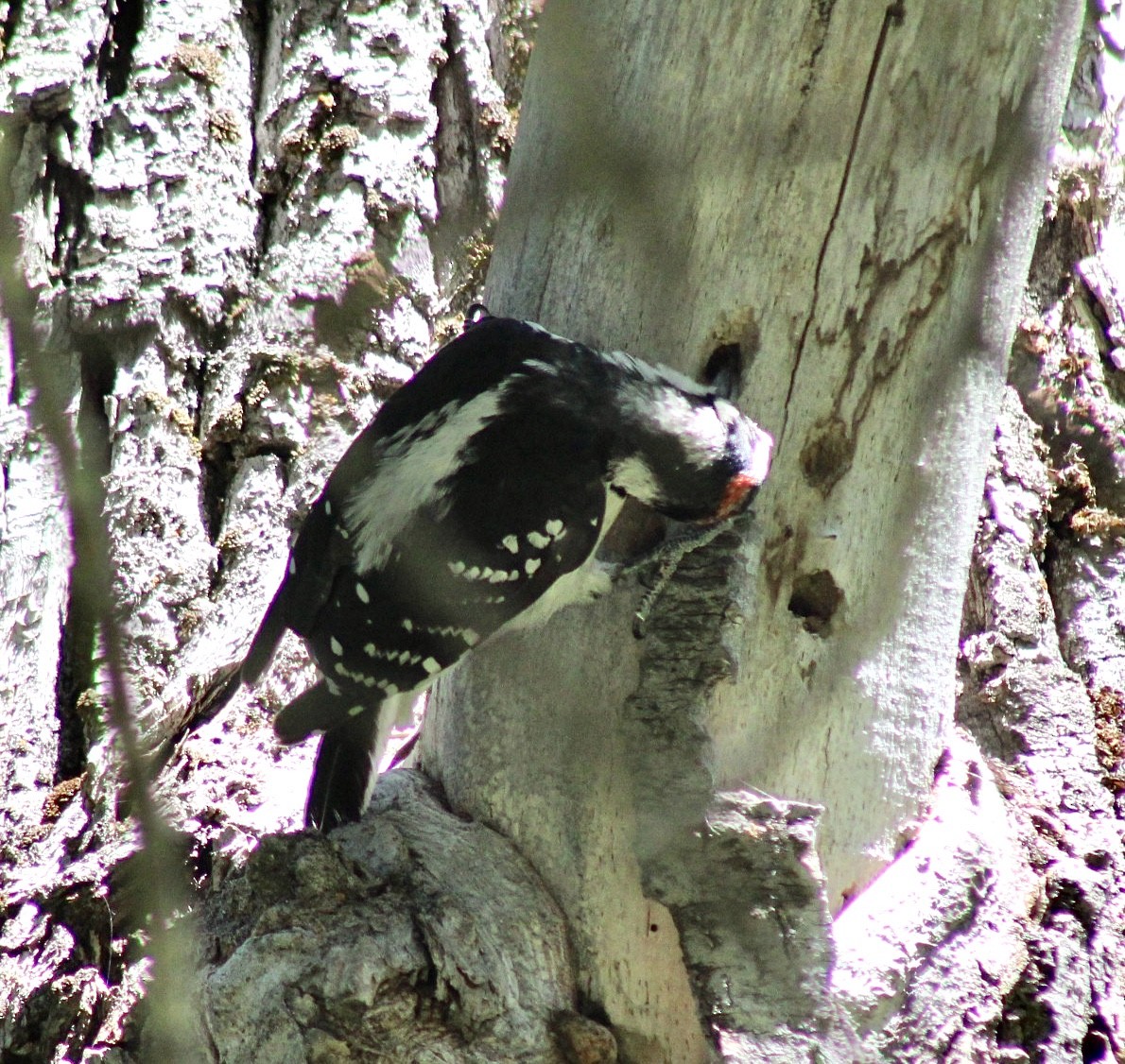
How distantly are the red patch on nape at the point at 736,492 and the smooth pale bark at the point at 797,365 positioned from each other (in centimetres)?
4

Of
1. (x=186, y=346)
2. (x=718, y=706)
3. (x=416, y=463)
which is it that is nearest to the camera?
(x=718, y=706)

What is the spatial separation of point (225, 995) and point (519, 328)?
3.56 ft

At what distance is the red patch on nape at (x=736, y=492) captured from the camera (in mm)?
1828

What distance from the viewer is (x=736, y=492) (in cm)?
183

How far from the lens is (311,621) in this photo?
203 cm

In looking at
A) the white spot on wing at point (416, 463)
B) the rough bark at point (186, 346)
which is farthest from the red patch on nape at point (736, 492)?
the rough bark at point (186, 346)

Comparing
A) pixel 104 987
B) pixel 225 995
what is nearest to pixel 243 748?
pixel 104 987

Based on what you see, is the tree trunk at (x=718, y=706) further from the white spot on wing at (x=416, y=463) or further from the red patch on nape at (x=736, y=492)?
the white spot on wing at (x=416, y=463)

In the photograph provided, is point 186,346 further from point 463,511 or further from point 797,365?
point 797,365

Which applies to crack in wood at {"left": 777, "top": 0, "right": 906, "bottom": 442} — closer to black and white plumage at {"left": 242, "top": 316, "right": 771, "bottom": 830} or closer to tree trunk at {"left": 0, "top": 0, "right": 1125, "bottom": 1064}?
tree trunk at {"left": 0, "top": 0, "right": 1125, "bottom": 1064}

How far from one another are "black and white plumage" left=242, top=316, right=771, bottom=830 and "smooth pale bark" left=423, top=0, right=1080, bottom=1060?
10cm

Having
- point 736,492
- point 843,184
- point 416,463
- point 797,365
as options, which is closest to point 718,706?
point 736,492

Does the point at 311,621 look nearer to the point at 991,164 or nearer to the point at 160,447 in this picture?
the point at 160,447

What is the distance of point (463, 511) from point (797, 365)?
617 mm
